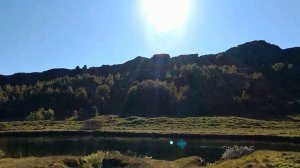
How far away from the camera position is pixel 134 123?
157375 millimetres

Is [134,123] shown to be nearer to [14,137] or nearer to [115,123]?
[115,123]

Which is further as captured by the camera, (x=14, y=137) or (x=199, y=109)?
(x=199, y=109)

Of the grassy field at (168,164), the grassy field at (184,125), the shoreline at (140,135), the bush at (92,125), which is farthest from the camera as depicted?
the bush at (92,125)

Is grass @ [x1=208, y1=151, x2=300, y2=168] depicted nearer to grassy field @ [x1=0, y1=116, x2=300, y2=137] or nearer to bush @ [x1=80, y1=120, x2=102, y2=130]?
grassy field @ [x1=0, y1=116, x2=300, y2=137]

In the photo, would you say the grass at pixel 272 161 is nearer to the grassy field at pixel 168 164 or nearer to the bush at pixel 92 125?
the grassy field at pixel 168 164

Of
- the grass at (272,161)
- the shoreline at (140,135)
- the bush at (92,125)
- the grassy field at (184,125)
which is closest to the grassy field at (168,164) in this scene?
the grass at (272,161)

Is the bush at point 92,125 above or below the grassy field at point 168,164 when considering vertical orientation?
below

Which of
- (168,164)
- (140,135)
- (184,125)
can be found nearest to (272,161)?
(168,164)

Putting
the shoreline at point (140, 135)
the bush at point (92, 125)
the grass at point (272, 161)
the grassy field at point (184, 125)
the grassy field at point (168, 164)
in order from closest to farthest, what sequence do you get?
1. the grass at point (272, 161)
2. the grassy field at point (168, 164)
3. the shoreline at point (140, 135)
4. the grassy field at point (184, 125)
5. the bush at point (92, 125)

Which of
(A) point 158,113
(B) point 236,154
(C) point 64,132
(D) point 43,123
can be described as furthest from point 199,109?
(B) point 236,154

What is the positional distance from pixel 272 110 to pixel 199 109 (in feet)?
103

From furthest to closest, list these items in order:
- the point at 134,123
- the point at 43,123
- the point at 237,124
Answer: the point at 43,123
the point at 134,123
the point at 237,124

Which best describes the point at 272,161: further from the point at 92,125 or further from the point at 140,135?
the point at 92,125

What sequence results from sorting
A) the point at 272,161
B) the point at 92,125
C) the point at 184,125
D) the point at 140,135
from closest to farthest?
the point at 272,161
the point at 140,135
the point at 184,125
the point at 92,125
